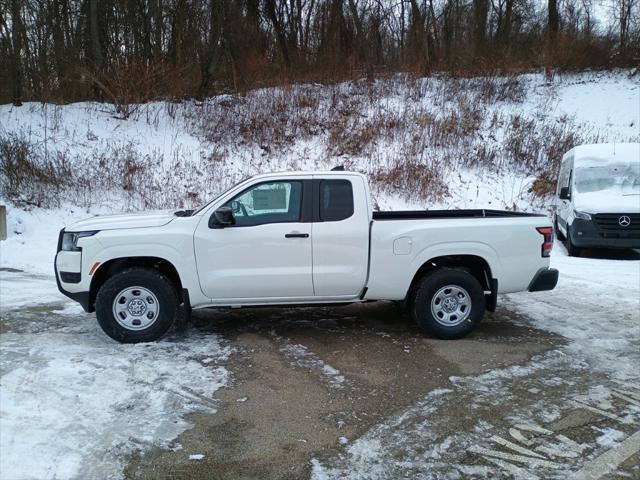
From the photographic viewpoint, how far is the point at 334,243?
592cm

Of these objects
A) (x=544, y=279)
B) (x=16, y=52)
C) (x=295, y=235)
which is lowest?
(x=544, y=279)

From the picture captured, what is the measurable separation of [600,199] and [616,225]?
686 millimetres

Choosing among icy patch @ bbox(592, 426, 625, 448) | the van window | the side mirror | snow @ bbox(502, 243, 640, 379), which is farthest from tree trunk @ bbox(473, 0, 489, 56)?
icy patch @ bbox(592, 426, 625, 448)

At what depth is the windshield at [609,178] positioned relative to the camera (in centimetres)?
1173

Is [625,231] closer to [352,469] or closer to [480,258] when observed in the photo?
[480,258]

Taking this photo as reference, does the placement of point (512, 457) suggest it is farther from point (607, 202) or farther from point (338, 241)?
point (607, 202)

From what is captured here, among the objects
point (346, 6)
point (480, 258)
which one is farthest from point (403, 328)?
point (346, 6)

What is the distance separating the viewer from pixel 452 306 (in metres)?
6.20

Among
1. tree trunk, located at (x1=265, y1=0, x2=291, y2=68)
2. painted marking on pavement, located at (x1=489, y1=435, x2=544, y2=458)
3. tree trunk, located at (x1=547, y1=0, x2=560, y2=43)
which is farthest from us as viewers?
tree trunk, located at (x1=547, y1=0, x2=560, y2=43)

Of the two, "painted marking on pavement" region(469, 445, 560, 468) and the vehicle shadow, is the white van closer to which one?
the vehicle shadow

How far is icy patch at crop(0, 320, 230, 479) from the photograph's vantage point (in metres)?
3.64

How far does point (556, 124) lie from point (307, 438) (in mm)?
17588

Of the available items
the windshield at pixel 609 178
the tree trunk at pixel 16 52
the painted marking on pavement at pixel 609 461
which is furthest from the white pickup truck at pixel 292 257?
the tree trunk at pixel 16 52

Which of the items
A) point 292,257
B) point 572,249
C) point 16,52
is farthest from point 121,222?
point 16,52
